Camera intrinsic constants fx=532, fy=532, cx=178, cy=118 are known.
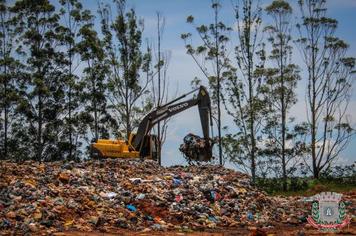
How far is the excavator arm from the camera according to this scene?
18953 mm

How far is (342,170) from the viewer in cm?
2583

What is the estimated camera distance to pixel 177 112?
20188 millimetres

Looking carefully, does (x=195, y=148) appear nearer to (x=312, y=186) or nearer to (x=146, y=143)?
(x=146, y=143)

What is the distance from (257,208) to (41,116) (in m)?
18.4

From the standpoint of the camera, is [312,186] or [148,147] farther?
[312,186]

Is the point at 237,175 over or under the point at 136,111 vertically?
under

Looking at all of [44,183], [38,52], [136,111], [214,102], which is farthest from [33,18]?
[44,183]

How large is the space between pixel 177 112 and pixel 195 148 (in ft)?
5.81

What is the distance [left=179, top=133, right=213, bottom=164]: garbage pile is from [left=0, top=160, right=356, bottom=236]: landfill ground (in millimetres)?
2481

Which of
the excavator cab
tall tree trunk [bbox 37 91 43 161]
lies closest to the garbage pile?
the excavator cab

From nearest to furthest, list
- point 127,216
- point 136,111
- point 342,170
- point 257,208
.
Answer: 1. point 127,216
2. point 257,208
3. point 342,170
4. point 136,111

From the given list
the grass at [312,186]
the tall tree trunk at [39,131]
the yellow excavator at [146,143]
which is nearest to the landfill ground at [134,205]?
the yellow excavator at [146,143]

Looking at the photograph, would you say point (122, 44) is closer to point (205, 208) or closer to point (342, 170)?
point (342, 170)

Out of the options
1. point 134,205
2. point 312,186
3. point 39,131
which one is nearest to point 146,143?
point 134,205
